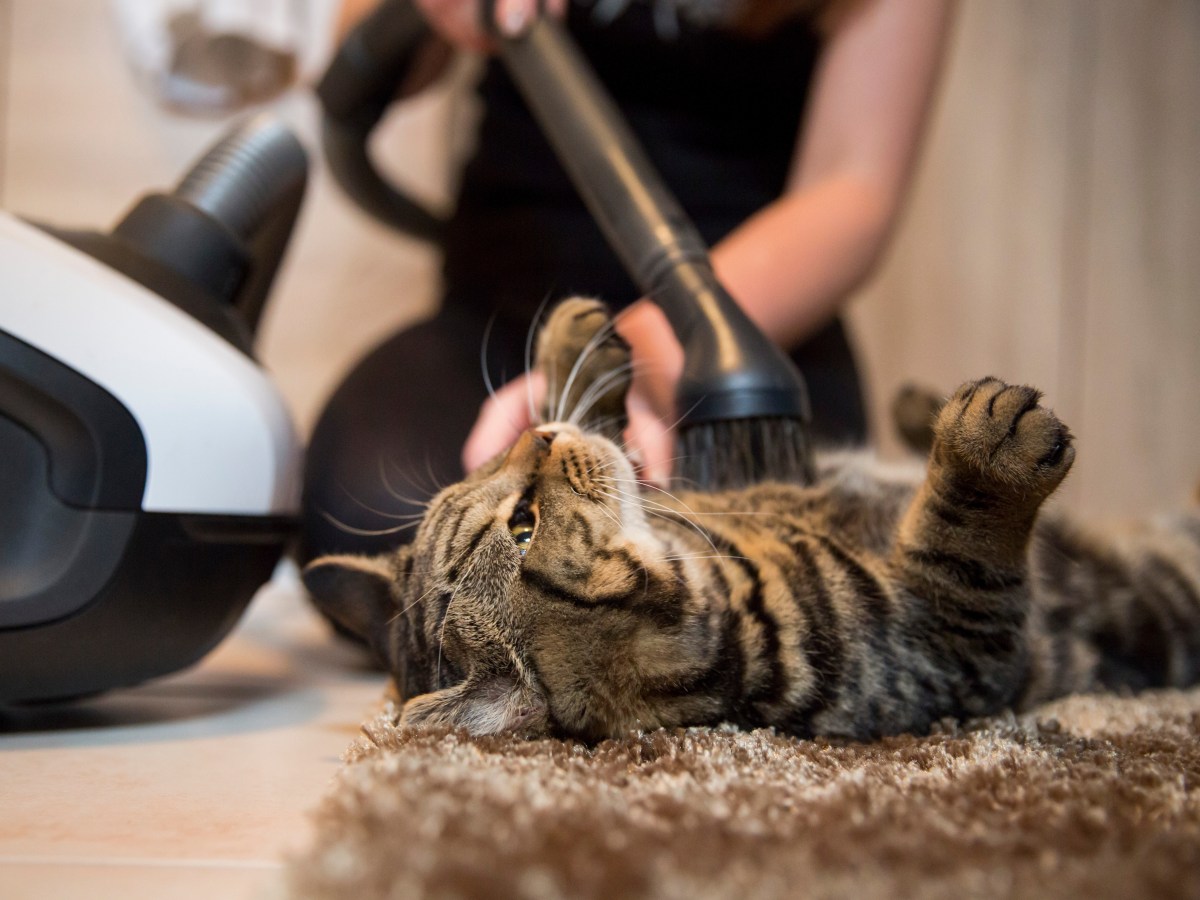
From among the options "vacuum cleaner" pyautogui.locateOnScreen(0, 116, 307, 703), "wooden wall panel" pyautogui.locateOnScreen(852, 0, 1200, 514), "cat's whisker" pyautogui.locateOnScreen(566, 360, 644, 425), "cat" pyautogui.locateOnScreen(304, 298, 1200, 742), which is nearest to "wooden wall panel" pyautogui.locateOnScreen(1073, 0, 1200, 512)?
"wooden wall panel" pyautogui.locateOnScreen(852, 0, 1200, 514)

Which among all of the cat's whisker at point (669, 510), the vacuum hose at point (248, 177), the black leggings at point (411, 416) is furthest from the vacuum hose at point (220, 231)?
the cat's whisker at point (669, 510)

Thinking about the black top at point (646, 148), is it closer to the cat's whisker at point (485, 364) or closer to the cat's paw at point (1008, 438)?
the cat's whisker at point (485, 364)

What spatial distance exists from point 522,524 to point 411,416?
1.78ft

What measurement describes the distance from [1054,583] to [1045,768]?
0.51 m

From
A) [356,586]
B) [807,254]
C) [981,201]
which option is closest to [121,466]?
[356,586]

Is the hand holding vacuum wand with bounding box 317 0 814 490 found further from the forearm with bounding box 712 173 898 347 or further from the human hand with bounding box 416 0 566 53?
the forearm with bounding box 712 173 898 347

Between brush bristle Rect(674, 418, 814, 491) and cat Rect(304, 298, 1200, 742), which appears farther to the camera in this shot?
brush bristle Rect(674, 418, 814, 491)

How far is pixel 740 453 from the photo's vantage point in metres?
0.85

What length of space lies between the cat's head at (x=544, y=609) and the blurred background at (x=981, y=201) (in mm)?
1381

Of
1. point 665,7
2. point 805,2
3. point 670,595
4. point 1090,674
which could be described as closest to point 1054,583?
point 1090,674

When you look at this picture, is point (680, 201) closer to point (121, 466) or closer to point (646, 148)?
point (646, 148)

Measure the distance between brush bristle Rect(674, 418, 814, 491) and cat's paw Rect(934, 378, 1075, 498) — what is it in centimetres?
19

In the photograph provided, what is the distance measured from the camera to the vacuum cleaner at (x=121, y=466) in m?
0.71

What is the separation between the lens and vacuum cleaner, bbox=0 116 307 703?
0.71m
